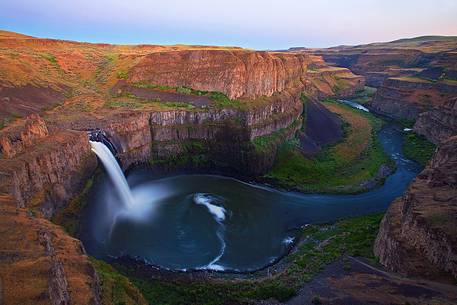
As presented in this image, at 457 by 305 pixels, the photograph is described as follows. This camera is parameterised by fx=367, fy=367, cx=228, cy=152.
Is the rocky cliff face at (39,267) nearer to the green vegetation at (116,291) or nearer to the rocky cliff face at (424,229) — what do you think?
the green vegetation at (116,291)

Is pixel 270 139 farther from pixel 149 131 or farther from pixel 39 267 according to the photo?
pixel 39 267

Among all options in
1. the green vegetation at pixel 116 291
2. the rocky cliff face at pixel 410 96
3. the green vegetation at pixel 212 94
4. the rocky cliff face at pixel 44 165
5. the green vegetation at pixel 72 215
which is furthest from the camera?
the rocky cliff face at pixel 410 96

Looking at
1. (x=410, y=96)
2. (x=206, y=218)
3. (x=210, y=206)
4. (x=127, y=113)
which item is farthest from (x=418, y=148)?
(x=127, y=113)

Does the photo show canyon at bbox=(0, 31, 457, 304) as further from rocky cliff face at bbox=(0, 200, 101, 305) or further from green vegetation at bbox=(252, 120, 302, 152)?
green vegetation at bbox=(252, 120, 302, 152)

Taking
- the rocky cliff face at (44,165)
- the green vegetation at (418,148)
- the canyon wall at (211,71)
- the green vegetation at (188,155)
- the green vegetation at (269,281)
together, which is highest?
the canyon wall at (211,71)

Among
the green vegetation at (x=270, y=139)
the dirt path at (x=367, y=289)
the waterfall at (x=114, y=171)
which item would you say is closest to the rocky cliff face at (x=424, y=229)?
the dirt path at (x=367, y=289)

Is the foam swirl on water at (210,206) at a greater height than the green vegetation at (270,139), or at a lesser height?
lesser

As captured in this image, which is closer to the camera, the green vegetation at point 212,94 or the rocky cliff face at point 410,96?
the green vegetation at point 212,94

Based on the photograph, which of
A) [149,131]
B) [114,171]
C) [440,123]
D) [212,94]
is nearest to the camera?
[114,171]
